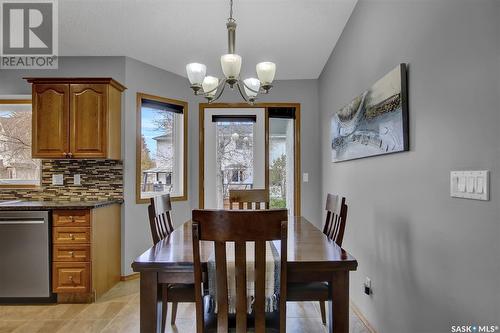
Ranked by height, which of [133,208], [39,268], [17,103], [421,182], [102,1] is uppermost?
[102,1]

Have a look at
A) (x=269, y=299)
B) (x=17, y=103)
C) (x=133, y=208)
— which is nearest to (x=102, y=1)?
(x=17, y=103)

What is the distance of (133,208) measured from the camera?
3494 millimetres

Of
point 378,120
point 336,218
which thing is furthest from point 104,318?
point 378,120

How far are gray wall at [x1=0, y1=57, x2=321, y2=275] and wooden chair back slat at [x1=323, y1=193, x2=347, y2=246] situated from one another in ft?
6.32

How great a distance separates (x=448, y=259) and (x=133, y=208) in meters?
3.11

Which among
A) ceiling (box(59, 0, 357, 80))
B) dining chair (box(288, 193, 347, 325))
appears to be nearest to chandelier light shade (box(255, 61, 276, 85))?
ceiling (box(59, 0, 357, 80))

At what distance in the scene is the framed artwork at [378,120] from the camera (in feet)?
5.70

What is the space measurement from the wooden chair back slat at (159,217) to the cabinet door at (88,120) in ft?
4.13

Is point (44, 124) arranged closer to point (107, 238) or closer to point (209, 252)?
point (107, 238)

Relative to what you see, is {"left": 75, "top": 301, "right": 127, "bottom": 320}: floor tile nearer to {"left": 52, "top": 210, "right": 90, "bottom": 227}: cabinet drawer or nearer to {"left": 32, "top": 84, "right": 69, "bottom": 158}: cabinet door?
{"left": 52, "top": 210, "right": 90, "bottom": 227}: cabinet drawer

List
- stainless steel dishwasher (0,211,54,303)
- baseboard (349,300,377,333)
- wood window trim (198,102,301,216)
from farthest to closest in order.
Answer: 1. wood window trim (198,102,301,216)
2. stainless steel dishwasher (0,211,54,303)
3. baseboard (349,300,377,333)

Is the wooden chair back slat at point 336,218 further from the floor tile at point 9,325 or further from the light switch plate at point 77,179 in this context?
the light switch plate at point 77,179

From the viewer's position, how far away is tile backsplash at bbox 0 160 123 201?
342 centimetres
